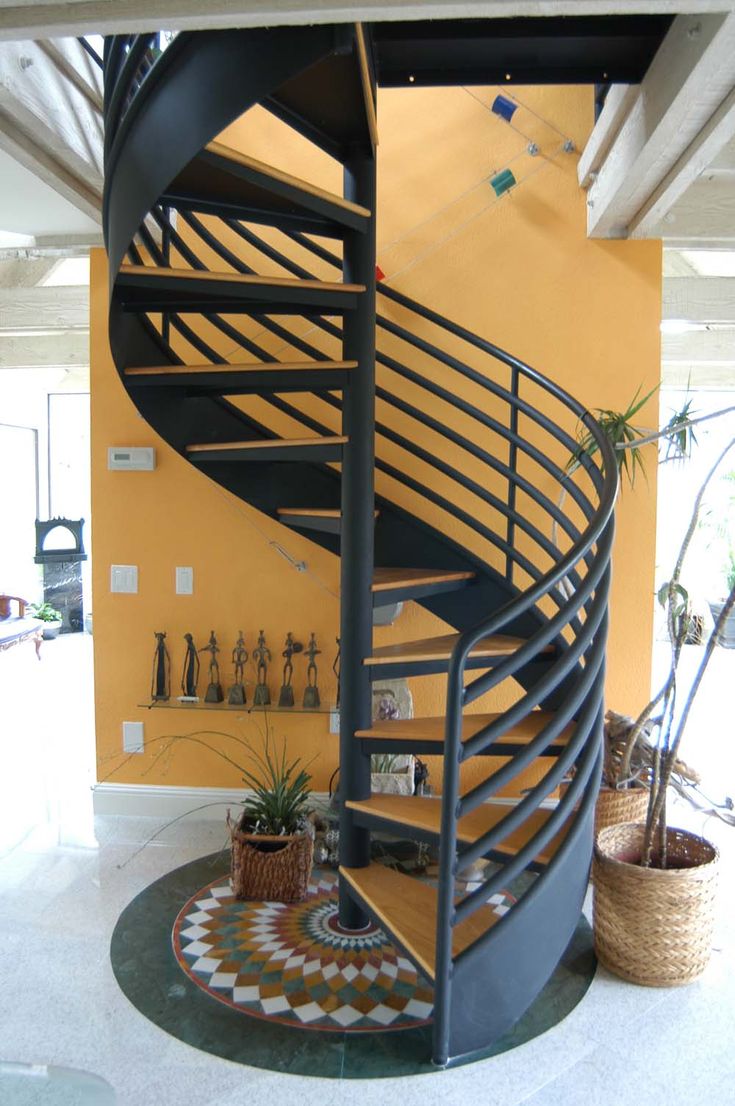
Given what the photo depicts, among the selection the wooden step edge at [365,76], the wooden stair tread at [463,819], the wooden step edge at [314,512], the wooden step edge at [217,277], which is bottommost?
the wooden stair tread at [463,819]

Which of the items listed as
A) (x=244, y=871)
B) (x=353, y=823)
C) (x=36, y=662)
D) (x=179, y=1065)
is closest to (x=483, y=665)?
(x=353, y=823)

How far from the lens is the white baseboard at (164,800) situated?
3.87 meters

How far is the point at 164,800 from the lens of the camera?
153 inches

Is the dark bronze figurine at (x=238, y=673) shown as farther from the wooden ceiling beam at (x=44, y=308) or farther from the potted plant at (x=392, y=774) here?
the wooden ceiling beam at (x=44, y=308)

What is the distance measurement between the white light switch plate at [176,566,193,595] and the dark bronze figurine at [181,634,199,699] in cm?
22

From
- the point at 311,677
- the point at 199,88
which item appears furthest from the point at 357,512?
the point at 199,88

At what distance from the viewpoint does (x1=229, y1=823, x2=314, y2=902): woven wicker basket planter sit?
3041 millimetres

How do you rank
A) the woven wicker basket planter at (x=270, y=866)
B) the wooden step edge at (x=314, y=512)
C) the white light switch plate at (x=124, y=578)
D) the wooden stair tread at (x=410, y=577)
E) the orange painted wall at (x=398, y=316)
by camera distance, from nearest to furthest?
the wooden stair tread at (x=410, y=577), the wooden step edge at (x=314, y=512), the woven wicker basket planter at (x=270, y=866), the orange painted wall at (x=398, y=316), the white light switch plate at (x=124, y=578)

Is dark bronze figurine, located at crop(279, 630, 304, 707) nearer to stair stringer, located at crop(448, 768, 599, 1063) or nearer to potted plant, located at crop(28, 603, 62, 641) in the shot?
stair stringer, located at crop(448, 768, 599, 1063)

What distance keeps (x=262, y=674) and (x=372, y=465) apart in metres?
1.43

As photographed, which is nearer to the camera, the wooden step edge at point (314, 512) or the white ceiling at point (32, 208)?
the wooden step edge at point (314, 512)

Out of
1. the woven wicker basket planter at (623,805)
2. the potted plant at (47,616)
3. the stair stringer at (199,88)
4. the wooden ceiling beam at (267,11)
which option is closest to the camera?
the wooden ceiling beam at (267,11)

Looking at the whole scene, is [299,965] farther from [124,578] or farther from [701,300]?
[701,300]

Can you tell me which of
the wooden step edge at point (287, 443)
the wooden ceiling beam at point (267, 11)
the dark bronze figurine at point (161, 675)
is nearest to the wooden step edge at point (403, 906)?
the dark bronze figurine at point (161, 675)
